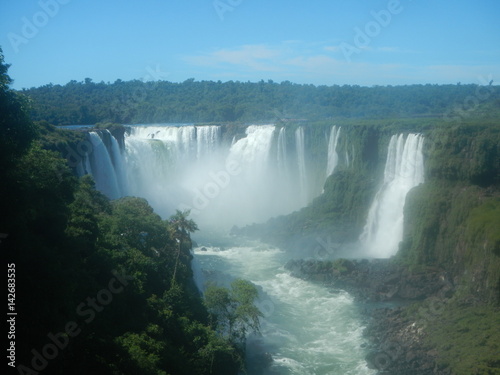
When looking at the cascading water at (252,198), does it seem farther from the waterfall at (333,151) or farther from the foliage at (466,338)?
the foliage at (466,338)

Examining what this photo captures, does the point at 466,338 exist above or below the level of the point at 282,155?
below

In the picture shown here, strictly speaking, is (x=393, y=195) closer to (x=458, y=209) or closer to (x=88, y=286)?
(x=458, y=209)

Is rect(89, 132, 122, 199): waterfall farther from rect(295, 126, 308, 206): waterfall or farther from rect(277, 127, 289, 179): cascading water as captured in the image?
rect(295, 126, 308, 206): waterfall

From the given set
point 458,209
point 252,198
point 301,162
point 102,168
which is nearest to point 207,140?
point 252,198

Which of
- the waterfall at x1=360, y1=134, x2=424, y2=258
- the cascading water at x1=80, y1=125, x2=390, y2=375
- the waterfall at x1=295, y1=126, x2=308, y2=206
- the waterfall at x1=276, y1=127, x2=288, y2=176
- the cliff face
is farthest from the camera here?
the waterfall at x1=276, y1=127, x2=288, y2=176

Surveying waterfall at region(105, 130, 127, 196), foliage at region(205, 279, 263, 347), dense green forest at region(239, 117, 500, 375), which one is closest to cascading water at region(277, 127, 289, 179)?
dense green forest at region(239, 117, 500, 375)

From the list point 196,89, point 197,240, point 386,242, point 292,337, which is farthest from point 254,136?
point 196,89

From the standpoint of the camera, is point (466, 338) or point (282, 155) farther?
point (282, 155)
